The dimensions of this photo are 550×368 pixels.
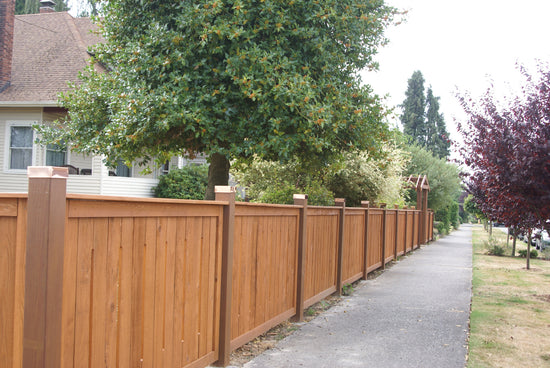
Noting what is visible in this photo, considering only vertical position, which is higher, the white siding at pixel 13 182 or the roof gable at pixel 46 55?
the roof gable at pixel 46 55

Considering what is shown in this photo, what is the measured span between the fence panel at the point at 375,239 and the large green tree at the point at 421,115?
51.9m

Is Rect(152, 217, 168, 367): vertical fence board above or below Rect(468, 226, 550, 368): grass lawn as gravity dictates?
above

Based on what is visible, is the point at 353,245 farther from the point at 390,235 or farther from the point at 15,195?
the point at 15,195

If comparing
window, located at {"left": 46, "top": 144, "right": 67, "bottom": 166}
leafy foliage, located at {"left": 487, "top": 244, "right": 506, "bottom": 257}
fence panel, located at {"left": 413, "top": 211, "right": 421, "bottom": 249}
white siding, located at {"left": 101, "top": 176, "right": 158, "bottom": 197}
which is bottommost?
leafy foliage, located at {"left": 487, "top": 244, "right": 506, "bottom": 257}

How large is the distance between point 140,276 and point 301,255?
389 centimetres

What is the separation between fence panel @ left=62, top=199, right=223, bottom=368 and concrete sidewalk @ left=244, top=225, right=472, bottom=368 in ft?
3.93

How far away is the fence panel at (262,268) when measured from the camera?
557cm

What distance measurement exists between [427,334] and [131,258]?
465 cm

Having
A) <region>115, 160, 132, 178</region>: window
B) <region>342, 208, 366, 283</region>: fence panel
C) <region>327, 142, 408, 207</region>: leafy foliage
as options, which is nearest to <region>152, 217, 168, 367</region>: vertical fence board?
<region>342, 208, 366, 283</region>: fence panel

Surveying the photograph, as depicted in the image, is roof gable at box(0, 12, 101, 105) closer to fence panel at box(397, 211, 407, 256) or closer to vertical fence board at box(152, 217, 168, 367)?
fence panel at box(397, 211, 407, 256)

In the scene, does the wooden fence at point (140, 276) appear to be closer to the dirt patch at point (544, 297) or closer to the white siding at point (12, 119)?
the dirt patch at point (544, 297)

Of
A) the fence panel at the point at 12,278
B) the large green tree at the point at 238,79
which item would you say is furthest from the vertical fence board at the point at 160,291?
the large green tree at the point at 238,79

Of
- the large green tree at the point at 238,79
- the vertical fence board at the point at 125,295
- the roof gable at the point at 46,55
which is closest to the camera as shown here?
the vertical fence board at the point at 125,295

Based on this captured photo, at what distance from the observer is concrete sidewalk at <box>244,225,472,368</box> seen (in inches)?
226
